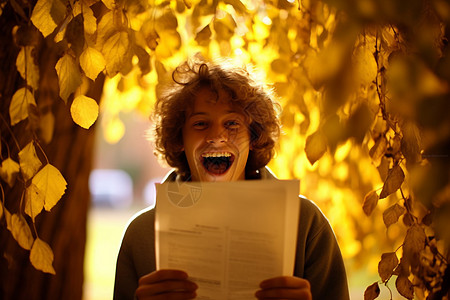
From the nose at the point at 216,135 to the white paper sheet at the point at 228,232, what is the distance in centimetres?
19

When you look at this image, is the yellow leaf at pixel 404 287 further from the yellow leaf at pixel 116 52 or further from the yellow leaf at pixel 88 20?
the yellow leaf at pixel 88 20

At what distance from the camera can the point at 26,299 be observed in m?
1.79

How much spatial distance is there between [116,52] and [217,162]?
1.21ft

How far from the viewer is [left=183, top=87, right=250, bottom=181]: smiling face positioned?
1.34 meters

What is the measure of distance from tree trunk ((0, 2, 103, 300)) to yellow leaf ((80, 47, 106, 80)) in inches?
17.1

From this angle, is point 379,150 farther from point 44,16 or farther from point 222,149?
point 44,16

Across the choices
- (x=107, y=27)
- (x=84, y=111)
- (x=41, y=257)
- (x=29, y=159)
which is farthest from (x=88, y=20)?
(x=41, y=257)

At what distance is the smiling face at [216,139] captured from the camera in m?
1.34

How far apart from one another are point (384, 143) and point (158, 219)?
64cm

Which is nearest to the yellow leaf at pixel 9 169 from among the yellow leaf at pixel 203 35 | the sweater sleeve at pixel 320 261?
the yellow leaf at pixel 203 35

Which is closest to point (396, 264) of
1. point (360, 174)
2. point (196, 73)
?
point (196, 73)

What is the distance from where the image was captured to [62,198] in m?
1.86

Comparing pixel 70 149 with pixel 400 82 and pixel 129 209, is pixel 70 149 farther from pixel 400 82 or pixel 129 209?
pixel 129 209

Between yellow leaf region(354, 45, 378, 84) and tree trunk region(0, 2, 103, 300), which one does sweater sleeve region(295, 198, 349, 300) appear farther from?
tree trunk region(0, 2, 103, 300)
